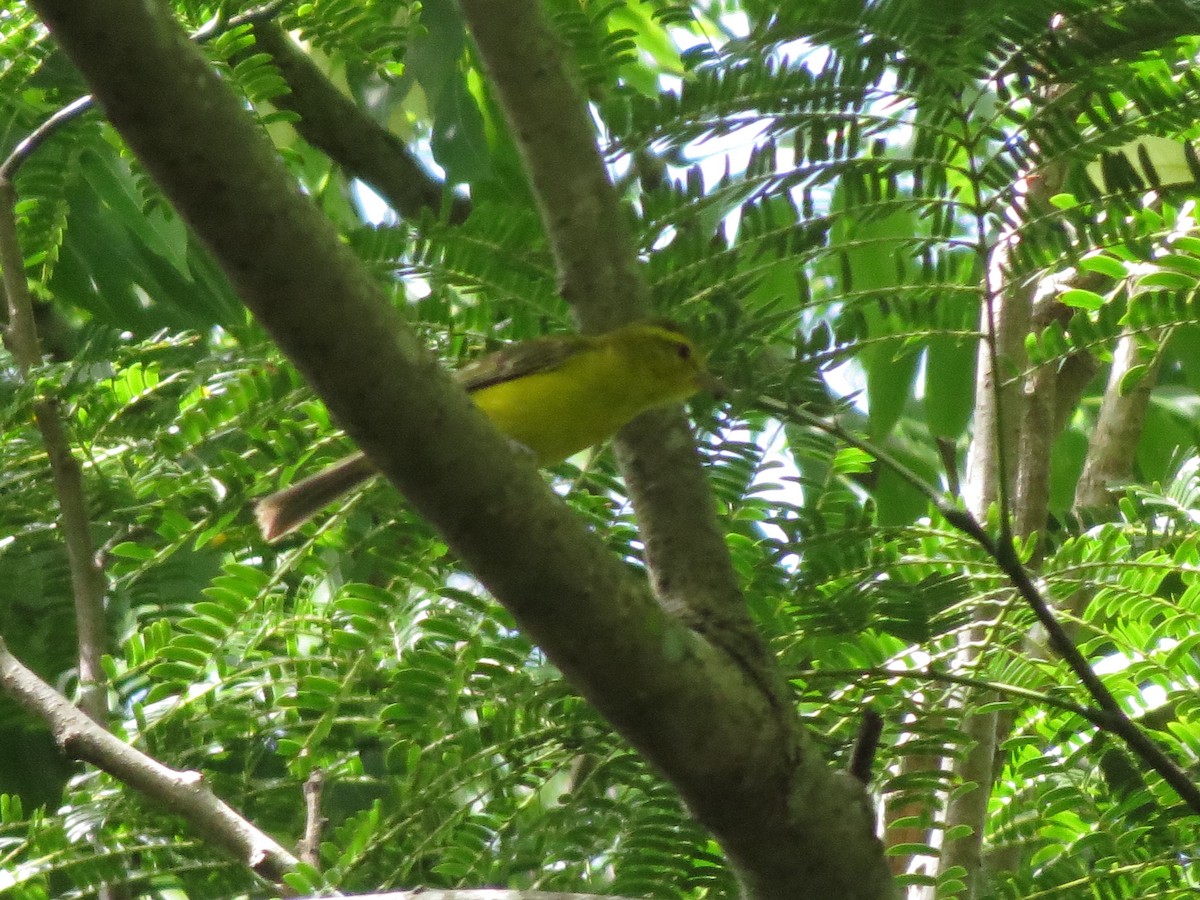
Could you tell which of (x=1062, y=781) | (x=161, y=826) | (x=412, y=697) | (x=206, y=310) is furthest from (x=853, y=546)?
(x=206, y=310)

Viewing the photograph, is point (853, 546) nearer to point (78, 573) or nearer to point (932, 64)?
point (932, 64)

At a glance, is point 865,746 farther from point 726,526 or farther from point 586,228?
point 586,228

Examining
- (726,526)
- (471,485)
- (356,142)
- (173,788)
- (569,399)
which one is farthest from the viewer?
(356,142)

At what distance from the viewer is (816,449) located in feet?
9.46

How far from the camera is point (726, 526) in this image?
2844 millimetres

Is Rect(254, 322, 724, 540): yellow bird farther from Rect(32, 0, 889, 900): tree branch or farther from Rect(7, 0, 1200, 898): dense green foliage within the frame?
Rect(32, 0, 889, 900): tree branch

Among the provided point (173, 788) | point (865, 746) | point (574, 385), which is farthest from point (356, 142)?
point (865, 746)

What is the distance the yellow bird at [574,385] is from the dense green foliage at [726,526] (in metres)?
0.18

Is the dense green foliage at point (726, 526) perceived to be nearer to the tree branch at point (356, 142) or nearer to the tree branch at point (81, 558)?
the tree branch at point (81, 558)

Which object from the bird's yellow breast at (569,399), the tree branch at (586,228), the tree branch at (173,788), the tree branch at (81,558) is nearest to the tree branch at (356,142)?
the bird's yellow breast at (569,399)

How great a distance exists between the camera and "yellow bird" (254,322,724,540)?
9.77ft

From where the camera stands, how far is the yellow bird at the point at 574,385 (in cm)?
298

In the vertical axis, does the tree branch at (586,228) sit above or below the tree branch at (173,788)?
above

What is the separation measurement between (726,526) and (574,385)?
2.71ft
